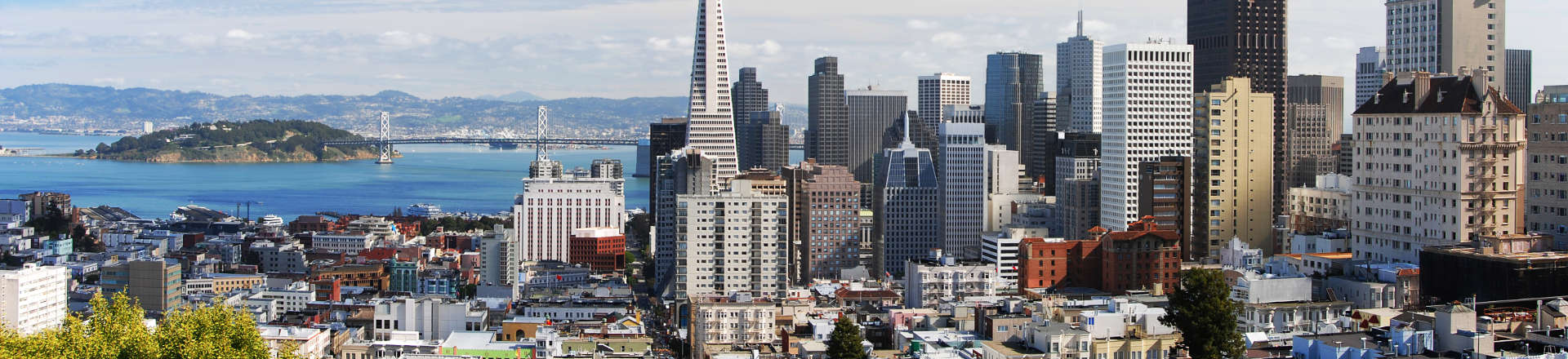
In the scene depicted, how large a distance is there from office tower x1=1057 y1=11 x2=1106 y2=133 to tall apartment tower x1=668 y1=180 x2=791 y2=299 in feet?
109

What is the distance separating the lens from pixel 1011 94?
7981 centimetres

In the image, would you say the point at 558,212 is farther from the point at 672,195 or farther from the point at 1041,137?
the point at 1041,137

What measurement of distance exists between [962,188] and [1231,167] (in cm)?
1426

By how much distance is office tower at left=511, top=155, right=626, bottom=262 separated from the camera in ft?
190

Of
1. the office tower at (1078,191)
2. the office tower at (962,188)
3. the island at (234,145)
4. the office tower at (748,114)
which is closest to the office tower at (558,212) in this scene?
the office tower at (962,188)

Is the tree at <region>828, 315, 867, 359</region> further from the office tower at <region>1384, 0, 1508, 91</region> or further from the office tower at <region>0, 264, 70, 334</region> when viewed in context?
the office tower at <region>1384, 0, 1508, 91</region>

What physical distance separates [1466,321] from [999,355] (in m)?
5.90

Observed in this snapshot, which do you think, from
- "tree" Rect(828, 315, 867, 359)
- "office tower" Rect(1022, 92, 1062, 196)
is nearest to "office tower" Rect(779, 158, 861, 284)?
"office tower" Rect(1022, 92, 1062, 196)

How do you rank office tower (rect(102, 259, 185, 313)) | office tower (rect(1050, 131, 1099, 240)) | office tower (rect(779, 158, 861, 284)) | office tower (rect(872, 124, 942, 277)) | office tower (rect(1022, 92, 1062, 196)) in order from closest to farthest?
office tower (rect(102, 259, 185, 313))
office tower (rect(1050, 131, 1099, 240))
office tower (rect(779, 158, 861, 284))
office tower (rect(872, 124, 942, 277))
office tower (rect(1022, 92, 1062, 196))

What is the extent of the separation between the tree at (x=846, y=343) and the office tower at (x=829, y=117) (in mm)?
56308

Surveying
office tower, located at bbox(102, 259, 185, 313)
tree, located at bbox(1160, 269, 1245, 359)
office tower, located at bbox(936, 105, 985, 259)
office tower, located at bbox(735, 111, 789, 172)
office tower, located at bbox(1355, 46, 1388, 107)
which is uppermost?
office tower, located at bbox(1355, 46, 1388, 107)

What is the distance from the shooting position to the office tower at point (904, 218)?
52.5 meters

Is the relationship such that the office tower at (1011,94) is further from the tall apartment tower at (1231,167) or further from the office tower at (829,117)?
the tall apartment tower at (1231,167)

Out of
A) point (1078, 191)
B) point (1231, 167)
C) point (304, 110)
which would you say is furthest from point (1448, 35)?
point (304, 110)
